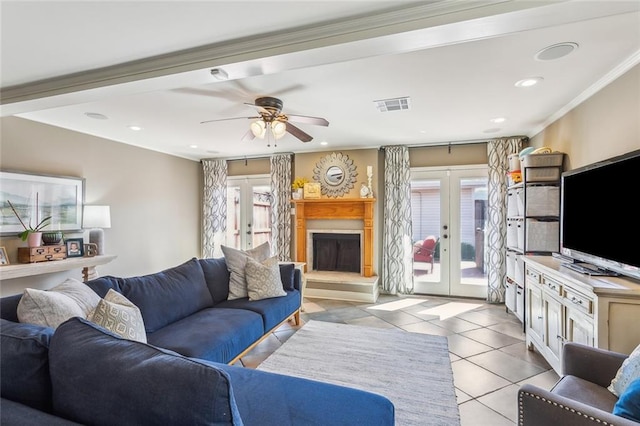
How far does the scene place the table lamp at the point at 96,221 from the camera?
4129mm

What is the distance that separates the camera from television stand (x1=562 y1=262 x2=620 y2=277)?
2.17 metres

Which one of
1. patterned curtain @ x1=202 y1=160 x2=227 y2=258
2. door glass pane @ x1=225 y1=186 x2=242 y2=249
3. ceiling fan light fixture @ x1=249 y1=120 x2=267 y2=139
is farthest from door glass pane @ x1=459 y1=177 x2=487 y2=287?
patterned curtain @ x1=202 y1=160 x2=227 y2=258

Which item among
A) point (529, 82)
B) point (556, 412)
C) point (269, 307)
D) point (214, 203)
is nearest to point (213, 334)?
point (269, 307)

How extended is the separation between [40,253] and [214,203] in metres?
3.09

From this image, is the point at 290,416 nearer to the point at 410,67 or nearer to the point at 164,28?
the point at 164,28

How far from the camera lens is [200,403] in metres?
0.77

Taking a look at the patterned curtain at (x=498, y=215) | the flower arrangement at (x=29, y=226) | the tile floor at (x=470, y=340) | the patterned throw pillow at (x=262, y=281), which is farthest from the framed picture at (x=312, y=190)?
the flower arrangement at (x=29, y=226)

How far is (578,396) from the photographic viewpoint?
4.97ft

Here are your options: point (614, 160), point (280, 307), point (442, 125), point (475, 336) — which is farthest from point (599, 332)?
point (442, 125)

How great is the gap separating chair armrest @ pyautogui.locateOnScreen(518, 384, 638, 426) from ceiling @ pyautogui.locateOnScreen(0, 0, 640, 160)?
1802mm

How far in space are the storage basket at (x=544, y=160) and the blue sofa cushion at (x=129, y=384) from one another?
151 inches

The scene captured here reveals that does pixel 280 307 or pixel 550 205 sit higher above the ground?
pixel 550 205

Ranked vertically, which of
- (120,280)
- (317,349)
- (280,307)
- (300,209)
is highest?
(300,209)

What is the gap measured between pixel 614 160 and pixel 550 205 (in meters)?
1.38
